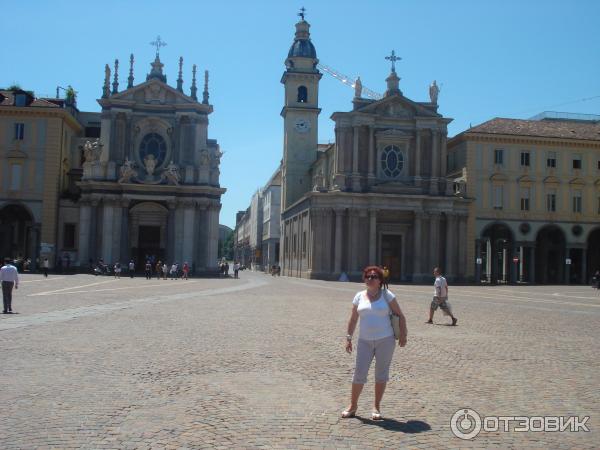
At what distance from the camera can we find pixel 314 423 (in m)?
8.09

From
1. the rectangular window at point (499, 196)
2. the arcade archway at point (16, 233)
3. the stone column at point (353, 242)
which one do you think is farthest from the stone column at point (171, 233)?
the rectangular window at point (499, 196)

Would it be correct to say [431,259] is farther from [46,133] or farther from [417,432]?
[417,432]

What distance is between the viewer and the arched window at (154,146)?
64.8m

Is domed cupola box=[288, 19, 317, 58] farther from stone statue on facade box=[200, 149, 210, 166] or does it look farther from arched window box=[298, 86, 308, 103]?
stone statue on facade box=[200, 149, 210, 166]

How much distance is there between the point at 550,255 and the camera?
2726 inches

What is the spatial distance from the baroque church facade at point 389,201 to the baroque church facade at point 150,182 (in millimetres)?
10536

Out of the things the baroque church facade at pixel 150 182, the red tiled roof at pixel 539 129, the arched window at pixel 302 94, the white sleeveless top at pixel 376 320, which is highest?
the arched window at pixel 302 94

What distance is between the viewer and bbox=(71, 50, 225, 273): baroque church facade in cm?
6109

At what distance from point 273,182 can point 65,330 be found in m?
93.0

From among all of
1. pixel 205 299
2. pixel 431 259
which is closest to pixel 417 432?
pixel 205 299

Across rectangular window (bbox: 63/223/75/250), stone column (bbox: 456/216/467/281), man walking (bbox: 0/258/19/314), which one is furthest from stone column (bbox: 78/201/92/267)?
man walking (bbox: 0/258/19/314)

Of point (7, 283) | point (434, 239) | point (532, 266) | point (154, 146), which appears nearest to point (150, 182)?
point (154, 146)

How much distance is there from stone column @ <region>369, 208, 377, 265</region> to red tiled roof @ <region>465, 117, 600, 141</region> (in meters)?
12.9

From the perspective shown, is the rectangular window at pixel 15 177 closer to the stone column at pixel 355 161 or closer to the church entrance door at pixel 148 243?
the church entrance door at pixel 148 243
